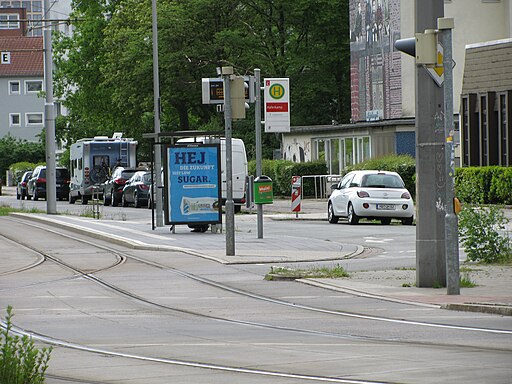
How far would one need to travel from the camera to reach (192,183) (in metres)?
28.3

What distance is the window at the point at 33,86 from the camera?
133250 millimetres

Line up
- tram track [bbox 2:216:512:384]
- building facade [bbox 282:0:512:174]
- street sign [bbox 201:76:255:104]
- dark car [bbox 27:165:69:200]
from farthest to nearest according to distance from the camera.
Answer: dark car [bbox 27:165:69:200], building facade [bbox 282:0:512:174], street sign [bbox 201:76:255:104], tram track [bbox 2:216:512:384]

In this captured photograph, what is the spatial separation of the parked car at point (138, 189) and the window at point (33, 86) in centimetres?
8350

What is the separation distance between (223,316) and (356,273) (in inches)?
207

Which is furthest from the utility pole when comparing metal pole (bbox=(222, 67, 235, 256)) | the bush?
the bush

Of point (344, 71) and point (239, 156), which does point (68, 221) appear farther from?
point (344, 71)

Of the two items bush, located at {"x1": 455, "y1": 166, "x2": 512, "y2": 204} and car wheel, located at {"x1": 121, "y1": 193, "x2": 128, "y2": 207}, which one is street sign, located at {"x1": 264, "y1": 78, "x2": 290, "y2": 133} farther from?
car wheel, located at {"x1": 121, "y1": 193, "x2": 128, "y2": 207}

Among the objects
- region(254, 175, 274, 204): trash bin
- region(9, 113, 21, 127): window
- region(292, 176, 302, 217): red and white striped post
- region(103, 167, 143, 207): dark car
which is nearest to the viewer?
region(254, 175, 274, 204): trash bin

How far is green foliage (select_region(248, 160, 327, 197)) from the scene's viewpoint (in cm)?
5766

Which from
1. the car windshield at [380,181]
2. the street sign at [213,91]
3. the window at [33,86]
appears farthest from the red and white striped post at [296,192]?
the window at [33,86]

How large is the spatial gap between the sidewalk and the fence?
73.4 feet

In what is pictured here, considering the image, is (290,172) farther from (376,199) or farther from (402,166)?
(376,199)

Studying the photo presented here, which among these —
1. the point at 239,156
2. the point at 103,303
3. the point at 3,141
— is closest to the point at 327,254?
the point at 103,303

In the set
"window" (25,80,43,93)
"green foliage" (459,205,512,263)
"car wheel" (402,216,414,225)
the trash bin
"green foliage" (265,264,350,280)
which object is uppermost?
"window" (25,80,43,93)
